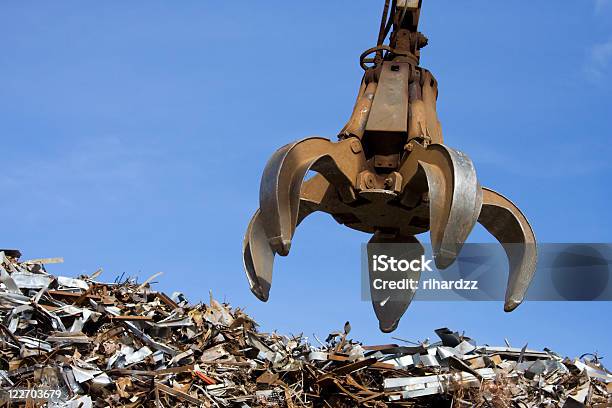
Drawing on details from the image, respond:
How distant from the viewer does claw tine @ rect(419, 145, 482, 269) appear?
160 inches

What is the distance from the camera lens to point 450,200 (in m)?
4.13

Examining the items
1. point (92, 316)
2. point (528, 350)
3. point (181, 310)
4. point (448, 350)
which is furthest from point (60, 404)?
point (528, 350)

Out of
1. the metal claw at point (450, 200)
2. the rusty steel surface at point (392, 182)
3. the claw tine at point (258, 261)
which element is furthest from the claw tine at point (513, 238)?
the claw tine at point (258, 261)

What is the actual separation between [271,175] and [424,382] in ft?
12.4

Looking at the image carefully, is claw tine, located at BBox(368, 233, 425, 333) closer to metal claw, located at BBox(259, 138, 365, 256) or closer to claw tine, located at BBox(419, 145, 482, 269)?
metal claw, located at BBox(259, 138, 365, 256)

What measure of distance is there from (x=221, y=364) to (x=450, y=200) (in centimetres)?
407

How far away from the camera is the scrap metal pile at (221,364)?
23.6 feet

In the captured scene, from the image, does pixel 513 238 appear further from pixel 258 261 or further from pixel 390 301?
pixel 258 261

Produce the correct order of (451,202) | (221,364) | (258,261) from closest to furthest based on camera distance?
Answer: (451,202) → (258,261) → (221,364)

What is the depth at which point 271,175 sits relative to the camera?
14.0ft

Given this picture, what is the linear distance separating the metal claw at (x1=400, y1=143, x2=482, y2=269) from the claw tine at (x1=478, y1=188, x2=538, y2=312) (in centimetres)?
59

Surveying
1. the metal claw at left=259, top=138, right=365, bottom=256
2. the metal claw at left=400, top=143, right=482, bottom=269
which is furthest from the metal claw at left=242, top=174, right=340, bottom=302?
the metal claw at left=400, top=143, right=482, bottom=269

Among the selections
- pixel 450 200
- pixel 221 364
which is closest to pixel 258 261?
pixel 450 200

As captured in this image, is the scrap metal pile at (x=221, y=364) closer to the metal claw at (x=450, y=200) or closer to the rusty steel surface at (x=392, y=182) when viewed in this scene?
the rusty steel surface at (x=392, y=182)
